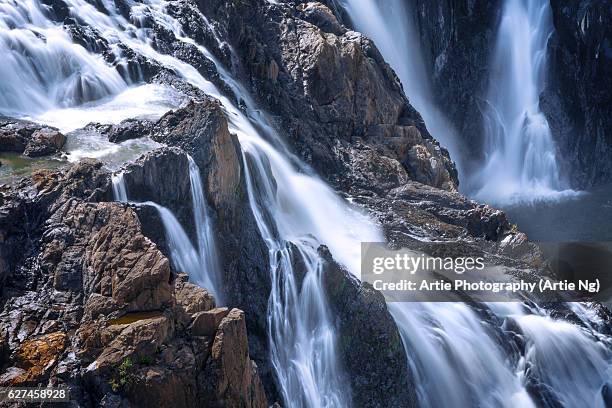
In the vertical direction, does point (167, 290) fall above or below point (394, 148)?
below

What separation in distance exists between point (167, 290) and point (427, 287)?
30.0ft

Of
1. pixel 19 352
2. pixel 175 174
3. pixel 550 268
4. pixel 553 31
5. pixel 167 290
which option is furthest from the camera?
pixel 553 31

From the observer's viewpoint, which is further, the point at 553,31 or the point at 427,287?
the point at 553,31

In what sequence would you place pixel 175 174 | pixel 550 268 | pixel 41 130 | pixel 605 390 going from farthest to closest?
1. pixel 550 268
2. pixel 605 390
3. pixel 41 130
4. pixel 175 174

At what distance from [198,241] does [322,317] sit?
353 centimetres

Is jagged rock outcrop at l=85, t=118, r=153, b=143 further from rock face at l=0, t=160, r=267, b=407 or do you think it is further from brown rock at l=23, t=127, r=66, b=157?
rock face at l=0, t=160, r=267, b=407

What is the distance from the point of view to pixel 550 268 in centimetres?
2053

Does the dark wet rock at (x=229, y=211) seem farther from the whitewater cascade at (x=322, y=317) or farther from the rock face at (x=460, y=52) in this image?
the rock face at (x=460, y=52)

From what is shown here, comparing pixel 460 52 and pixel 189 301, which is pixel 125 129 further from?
pixel 460 52

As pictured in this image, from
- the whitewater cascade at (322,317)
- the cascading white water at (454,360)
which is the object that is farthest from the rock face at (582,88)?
the cascading white water at (454,360)

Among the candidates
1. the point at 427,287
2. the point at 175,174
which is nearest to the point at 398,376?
the point at 427,287

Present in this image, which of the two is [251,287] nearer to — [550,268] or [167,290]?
[167,290]

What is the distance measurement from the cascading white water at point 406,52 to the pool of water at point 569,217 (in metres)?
5.26

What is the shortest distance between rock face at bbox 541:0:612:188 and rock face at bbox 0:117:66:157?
85.5ft
